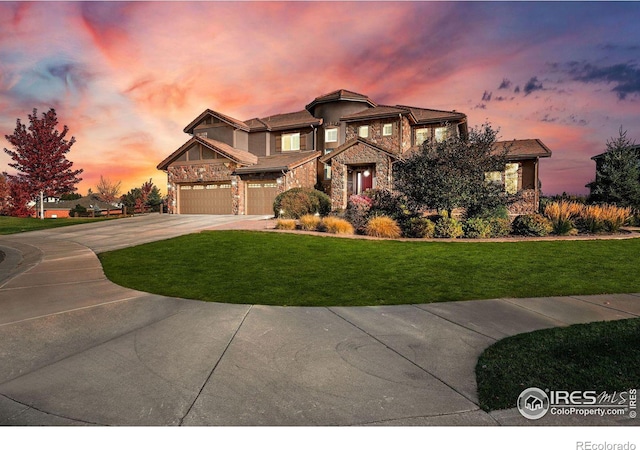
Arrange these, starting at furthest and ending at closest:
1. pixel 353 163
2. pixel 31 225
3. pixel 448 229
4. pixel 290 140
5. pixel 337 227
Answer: pixel 290 140, pixel 353 163, pixel 31 225, pixel 337 227, pixel 448 229

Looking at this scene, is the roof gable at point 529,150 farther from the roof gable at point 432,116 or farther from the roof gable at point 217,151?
the roof gable at point 217,151

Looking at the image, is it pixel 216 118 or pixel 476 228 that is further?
pixel 216 118

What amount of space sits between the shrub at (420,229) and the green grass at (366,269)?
5.17 ft

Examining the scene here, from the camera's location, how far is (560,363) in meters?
3.16

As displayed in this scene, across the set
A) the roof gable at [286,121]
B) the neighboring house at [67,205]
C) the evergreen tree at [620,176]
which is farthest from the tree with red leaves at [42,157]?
the evergreen tree at [620,176]

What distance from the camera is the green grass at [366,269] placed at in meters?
5.84

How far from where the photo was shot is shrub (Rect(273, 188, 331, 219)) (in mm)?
19906

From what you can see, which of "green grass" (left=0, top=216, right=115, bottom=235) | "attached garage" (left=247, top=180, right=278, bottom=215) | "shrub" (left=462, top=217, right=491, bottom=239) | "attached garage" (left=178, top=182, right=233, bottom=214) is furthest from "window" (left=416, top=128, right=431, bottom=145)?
"green grass" (left=0, top=216, right=115, bottom=235)

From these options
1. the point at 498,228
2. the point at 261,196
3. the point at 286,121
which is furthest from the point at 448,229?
the point at 286,121

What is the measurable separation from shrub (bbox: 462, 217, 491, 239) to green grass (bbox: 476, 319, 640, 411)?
8945 mm

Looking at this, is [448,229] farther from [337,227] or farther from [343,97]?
[343,97]

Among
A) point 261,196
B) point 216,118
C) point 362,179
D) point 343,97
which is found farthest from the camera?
point 216,118

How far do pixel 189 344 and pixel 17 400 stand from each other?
144 centimetres

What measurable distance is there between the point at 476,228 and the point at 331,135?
18830 millimetres
